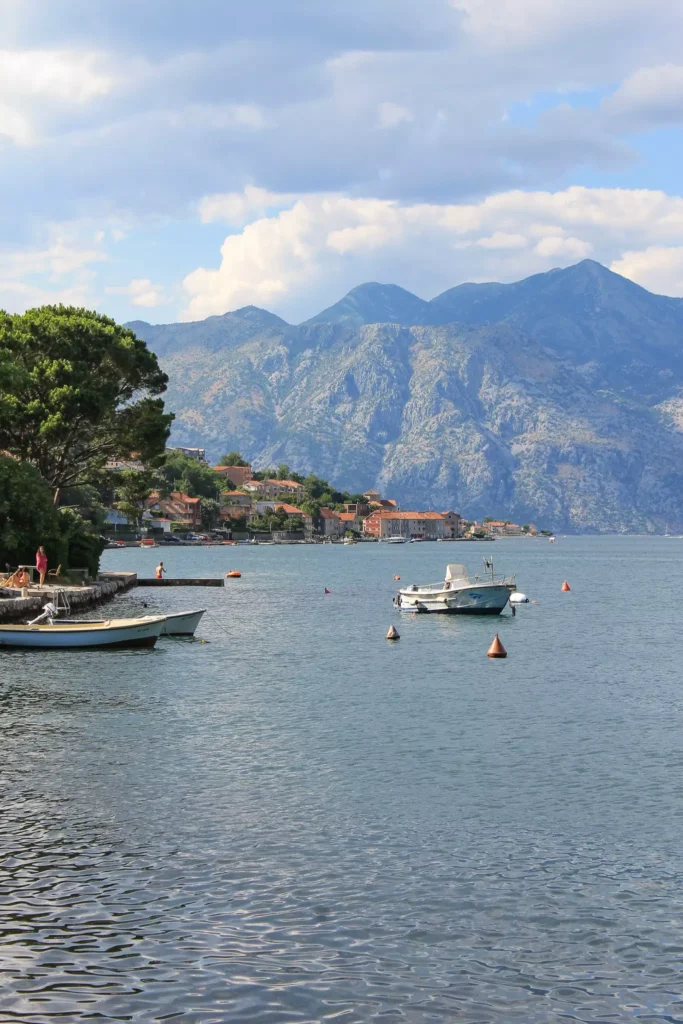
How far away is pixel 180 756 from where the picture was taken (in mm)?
27391

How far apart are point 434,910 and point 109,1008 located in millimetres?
5312

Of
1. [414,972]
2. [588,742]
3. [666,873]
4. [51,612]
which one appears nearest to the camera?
[414,972]

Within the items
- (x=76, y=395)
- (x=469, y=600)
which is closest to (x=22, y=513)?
(x=76, y=395)

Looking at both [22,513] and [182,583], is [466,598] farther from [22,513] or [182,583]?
[182,583]

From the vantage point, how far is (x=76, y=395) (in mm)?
76312

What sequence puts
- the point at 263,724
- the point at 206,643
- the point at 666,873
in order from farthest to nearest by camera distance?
the point at 206,643, the point at 263,724, the point at 666,873

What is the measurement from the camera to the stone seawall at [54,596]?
176 feet

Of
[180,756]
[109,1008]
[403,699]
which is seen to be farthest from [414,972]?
[403,699]

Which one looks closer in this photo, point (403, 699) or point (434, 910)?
point (434, 910)

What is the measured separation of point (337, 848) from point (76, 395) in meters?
61.6

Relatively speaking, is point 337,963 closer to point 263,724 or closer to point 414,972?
point 414,972

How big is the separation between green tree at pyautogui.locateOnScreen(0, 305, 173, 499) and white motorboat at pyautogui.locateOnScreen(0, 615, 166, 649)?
78.7ft

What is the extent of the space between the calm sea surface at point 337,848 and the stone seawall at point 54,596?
10.6m

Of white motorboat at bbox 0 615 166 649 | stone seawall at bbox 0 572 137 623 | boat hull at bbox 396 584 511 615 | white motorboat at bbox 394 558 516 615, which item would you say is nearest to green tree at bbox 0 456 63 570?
stone seawall at bbox 0 572 137 623
